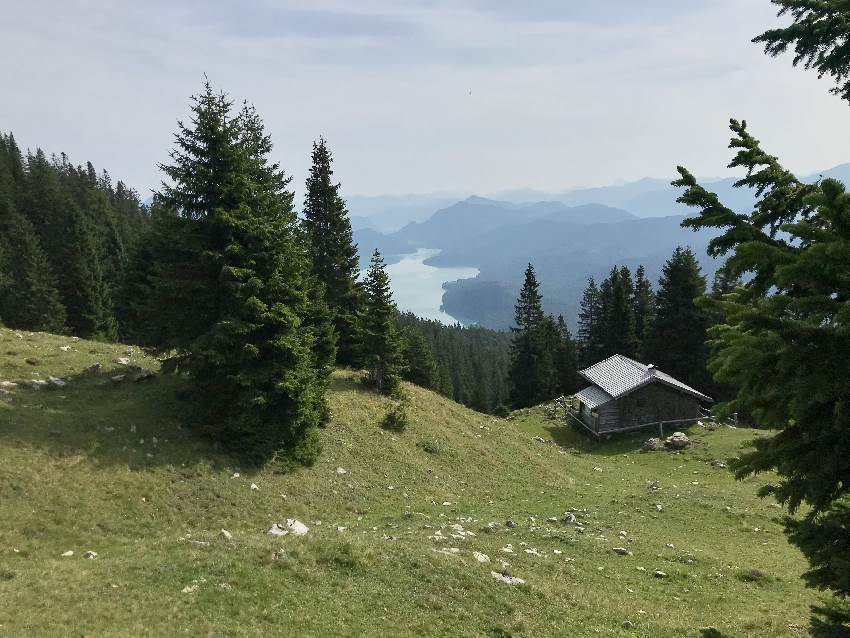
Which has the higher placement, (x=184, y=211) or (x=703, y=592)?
(x=184, y=211)

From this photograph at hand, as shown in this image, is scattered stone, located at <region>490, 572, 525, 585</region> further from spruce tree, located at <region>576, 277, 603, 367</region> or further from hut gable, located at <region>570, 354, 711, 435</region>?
spruce tree, located at <region>576, 277, 603, 367</region>

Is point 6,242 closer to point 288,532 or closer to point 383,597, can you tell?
point 288,532

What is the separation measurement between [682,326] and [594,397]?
20.9 m

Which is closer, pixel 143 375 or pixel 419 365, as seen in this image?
pixel 143 375

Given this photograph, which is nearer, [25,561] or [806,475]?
[806,475]

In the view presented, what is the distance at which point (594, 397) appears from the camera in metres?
50.4

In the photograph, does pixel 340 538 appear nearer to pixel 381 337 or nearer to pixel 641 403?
pixel 381 337

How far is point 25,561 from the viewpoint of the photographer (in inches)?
543

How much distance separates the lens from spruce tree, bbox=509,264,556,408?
69.3m

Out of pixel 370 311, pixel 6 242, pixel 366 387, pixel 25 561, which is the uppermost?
pixel 6 242

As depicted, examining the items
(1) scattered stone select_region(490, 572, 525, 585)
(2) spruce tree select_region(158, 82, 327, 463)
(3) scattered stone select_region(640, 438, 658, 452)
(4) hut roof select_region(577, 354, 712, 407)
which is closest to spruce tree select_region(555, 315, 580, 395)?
(4) hut roof select_region(577, 354, 712, 407)

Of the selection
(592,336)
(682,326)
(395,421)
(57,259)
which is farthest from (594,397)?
(57,259)

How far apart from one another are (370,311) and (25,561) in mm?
25605

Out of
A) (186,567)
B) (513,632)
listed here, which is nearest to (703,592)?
(513,632)
